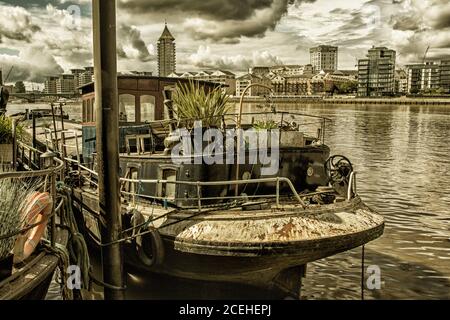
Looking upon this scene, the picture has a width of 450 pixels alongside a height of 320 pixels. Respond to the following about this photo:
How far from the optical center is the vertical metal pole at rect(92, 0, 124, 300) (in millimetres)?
6301

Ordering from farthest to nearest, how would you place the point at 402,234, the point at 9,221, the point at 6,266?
the point at 402,234, the point at 9,221, the point at 6,266

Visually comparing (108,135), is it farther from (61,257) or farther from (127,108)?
(127,108)

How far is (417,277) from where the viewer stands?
36.5 ft

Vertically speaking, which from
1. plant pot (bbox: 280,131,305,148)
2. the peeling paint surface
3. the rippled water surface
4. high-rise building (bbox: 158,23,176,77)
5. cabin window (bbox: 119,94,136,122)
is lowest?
the rippled water surface

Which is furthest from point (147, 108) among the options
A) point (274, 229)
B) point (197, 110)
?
point (274, 229)

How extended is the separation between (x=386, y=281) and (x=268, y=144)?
4892 mm

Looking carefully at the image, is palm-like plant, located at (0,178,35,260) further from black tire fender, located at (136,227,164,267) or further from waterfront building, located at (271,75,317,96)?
waterfront building, located at (271,75,317,96)

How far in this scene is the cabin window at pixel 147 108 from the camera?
42.7 feet

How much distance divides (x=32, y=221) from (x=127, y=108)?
24.1 feet

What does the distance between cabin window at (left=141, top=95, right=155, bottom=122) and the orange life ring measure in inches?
282

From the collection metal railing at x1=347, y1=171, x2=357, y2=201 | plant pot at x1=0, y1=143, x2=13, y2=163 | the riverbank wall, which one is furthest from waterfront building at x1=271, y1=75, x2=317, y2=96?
metal railing at x1=347, y1=171, x2=357, y2=201

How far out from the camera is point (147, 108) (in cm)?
1312

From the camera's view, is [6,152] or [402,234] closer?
[6,152]
